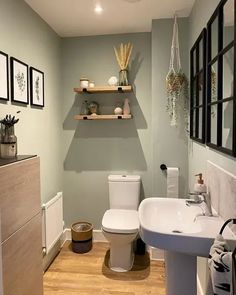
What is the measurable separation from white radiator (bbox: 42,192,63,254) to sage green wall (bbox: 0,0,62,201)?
10 cm

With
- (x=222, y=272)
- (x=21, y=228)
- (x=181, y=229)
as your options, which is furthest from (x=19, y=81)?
(x=222, y=272)

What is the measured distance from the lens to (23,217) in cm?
173

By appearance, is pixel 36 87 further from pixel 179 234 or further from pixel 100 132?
pixel 179 234

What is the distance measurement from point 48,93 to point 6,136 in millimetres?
1087

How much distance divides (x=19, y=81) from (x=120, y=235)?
5.27 feet

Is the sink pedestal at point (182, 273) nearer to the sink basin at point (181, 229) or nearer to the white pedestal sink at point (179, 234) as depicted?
the white pedestal sink at point (179, 234)

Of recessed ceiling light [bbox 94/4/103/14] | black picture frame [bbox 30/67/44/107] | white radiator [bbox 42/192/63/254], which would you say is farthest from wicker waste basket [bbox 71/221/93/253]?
recessed ceiling light [bbox 94/4/103/14]

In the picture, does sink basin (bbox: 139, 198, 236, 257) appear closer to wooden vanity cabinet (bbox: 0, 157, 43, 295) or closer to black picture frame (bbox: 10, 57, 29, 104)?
wooden vanity cabinet (bbox: 0, 157, 43, 295)

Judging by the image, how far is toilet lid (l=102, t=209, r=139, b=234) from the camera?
2.48m

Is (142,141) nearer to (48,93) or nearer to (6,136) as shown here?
(48,93)

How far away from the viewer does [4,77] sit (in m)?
1.93

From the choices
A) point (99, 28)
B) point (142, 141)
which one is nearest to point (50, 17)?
point (99, 28)

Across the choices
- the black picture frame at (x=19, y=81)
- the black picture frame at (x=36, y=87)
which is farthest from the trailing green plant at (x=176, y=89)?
the black picture frame at (x=19, y=81)

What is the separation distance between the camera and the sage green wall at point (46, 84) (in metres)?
2.03
